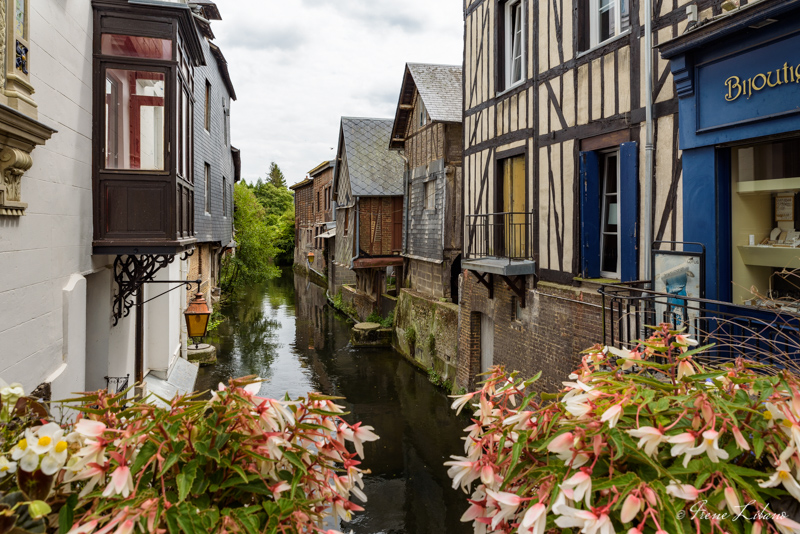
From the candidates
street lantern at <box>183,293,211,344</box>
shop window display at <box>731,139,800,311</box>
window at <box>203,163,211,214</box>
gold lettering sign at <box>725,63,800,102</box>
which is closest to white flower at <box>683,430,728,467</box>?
shop window display at <box>731,139,800,311</box>

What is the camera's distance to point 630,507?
1.52 m

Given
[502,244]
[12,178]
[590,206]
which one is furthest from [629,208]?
[12,178]

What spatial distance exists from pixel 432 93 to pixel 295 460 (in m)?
15.4

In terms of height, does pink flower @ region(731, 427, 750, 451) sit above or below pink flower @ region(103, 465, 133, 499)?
above

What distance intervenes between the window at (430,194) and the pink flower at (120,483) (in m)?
14.6

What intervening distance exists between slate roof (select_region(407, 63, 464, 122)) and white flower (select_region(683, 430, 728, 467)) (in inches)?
546

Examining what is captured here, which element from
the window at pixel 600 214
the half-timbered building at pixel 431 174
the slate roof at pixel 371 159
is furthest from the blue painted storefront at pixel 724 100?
the slate roof at pixel 371 159

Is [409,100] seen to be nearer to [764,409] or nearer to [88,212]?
[88,212]

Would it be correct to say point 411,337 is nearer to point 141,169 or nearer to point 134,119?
point 134,119

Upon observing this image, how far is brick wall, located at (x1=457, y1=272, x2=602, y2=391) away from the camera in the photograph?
8008mm

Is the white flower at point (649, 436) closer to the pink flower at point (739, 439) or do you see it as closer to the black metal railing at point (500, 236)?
the pink flower at point (739, 439)

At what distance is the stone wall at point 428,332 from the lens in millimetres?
13609

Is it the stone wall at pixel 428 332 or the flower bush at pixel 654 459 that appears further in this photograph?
the stone wall at pixel 428 332

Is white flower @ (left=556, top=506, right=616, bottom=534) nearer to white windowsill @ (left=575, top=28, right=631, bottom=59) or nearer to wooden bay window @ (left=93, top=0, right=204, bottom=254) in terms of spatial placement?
wooden bay window @ (left=93, top=0, right=204, bottom=254)
